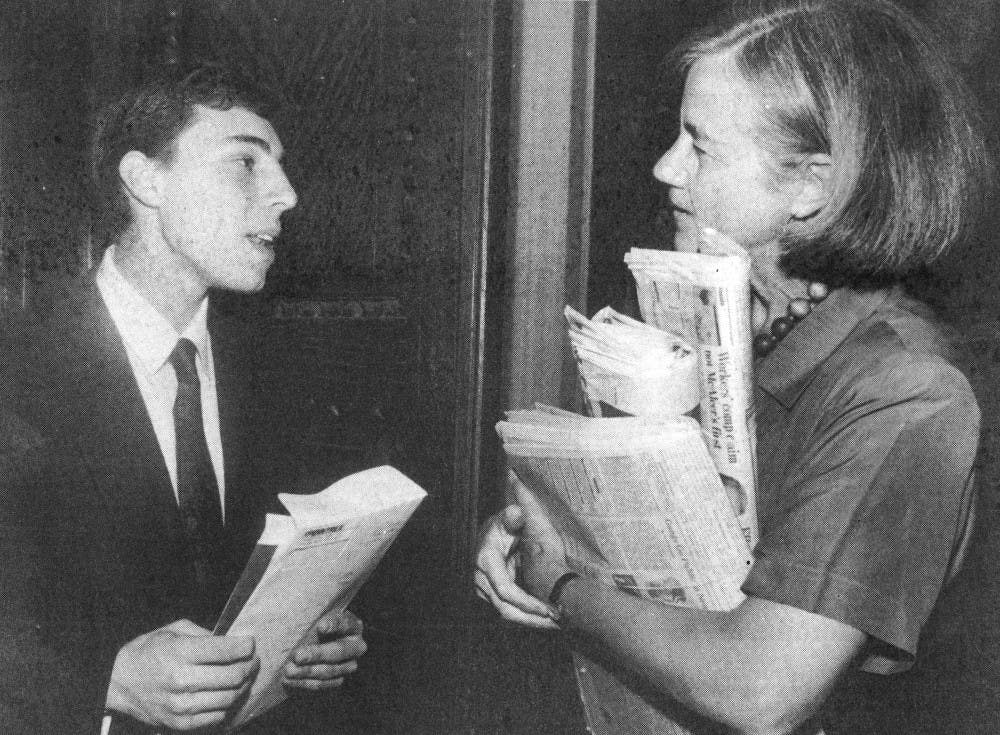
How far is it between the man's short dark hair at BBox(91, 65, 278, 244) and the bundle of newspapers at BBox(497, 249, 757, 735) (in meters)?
0.50

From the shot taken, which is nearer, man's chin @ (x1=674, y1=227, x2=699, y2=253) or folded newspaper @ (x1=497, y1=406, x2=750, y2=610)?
folded newspaper @ (x1=497, y1=406, x2=750, y2=610)

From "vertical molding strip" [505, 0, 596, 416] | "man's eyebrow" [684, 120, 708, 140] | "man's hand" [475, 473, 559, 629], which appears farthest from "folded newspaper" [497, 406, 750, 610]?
"vertical molding strip" [505, 0, 596, 416]

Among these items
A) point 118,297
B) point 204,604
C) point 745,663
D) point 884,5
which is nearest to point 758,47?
point 884,5

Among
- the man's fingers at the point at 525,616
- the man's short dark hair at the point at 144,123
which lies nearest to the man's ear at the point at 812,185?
the man's fingers at the point at 525,616

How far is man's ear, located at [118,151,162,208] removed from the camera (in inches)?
38.0

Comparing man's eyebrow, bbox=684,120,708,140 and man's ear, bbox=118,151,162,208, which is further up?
man's eyebrow, bbox=684,120,708,140

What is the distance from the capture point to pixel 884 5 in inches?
37.2

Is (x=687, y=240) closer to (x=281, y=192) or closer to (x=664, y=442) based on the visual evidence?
(x=664, y=442)

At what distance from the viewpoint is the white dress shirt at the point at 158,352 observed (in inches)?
37.8

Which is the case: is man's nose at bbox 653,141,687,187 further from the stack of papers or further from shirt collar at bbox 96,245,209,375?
shirt collar at bbox 96,245,209,375

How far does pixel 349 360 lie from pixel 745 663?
72 cm

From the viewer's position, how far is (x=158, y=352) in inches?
39.2

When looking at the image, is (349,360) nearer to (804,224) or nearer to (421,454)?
(421,454)

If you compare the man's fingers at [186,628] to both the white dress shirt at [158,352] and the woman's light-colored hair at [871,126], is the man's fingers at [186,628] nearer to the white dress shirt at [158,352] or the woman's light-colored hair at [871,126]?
the white dress shirt at [158,352]
